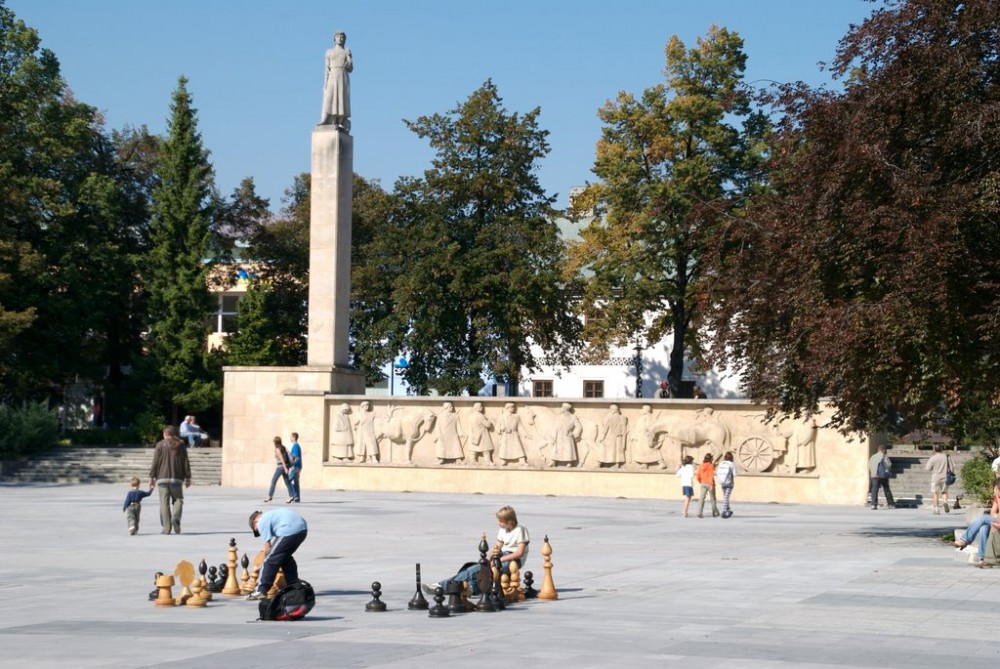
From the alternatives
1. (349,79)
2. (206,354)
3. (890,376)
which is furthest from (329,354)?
(890,376)

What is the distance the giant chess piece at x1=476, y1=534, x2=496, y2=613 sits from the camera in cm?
1423

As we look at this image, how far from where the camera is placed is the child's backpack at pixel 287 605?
44.3 feet

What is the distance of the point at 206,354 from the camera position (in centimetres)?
5831

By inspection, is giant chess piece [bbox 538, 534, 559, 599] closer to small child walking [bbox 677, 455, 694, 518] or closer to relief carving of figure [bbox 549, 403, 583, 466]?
small child walking [bbox 677, 455, 694, 518]

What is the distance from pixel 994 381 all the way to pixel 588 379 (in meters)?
49.5

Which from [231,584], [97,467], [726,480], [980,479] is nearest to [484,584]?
[231,584]

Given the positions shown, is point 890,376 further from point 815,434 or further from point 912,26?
point 815,434

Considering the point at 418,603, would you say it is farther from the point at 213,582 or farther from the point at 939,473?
the point at 939,473

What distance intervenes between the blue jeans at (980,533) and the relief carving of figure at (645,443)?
17.5 metres

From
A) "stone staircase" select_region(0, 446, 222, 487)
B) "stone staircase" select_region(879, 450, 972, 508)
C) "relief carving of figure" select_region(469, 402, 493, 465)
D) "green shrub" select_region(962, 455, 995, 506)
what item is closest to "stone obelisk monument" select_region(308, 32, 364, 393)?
"relief carving of figure" select_region(469, 402, 493, 465)

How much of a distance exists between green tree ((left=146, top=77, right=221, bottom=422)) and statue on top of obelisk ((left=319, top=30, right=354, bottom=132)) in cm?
1787

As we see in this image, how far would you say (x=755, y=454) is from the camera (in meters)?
36.3

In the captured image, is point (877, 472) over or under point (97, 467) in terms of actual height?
over

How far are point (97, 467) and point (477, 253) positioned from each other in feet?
54.1
